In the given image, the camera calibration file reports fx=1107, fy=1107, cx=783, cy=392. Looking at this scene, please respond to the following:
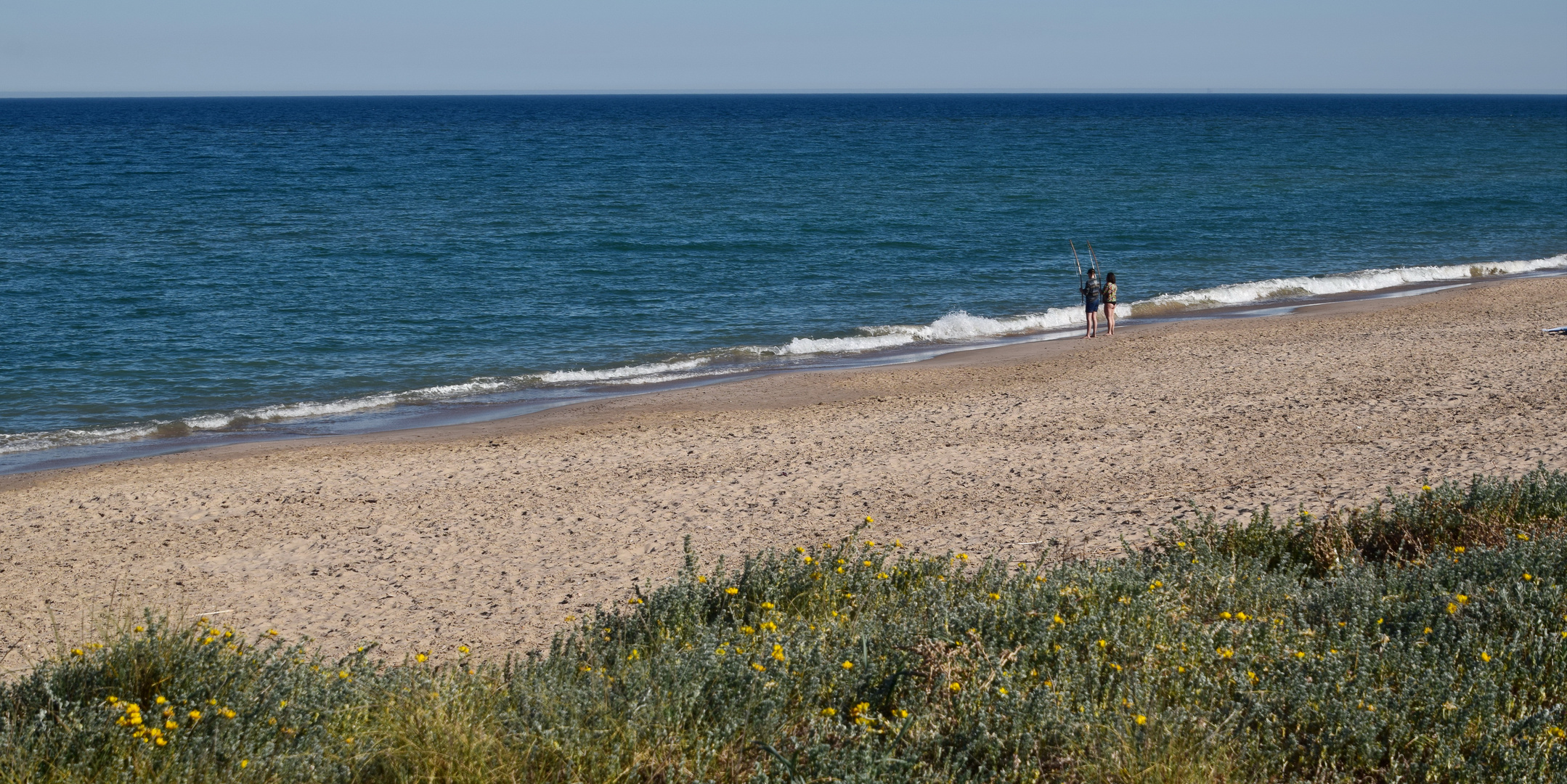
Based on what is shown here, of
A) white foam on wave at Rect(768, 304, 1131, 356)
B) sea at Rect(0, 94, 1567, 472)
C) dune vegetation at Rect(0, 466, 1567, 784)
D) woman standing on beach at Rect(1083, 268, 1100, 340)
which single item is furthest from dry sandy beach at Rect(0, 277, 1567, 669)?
white foam on wave at Rect(768, 304, 1131, 356)

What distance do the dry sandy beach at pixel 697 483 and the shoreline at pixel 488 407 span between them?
70 centimetres

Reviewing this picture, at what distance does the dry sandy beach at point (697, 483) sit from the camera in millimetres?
9125

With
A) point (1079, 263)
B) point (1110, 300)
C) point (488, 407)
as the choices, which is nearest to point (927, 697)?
point (488, 407)

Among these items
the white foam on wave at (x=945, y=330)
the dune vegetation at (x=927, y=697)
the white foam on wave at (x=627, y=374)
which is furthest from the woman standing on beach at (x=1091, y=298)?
the dune vegetation at (x=927, y=697)

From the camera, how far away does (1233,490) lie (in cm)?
1055

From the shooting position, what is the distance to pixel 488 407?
16.9 meters

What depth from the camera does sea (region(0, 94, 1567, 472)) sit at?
1819 cm

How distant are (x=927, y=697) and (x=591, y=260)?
86.4 feet

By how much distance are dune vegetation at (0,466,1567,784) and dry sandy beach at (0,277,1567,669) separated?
285cm

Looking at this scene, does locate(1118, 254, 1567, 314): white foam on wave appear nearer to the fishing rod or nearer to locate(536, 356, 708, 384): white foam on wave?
the fishing rod

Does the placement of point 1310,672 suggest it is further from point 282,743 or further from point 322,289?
point 322,289

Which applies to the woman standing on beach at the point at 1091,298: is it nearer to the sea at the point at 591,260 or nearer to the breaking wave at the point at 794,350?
the sea at the point at 591,260

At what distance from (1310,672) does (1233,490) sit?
19.5 ft

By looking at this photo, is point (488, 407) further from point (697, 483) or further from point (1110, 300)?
point (1110, 300)
